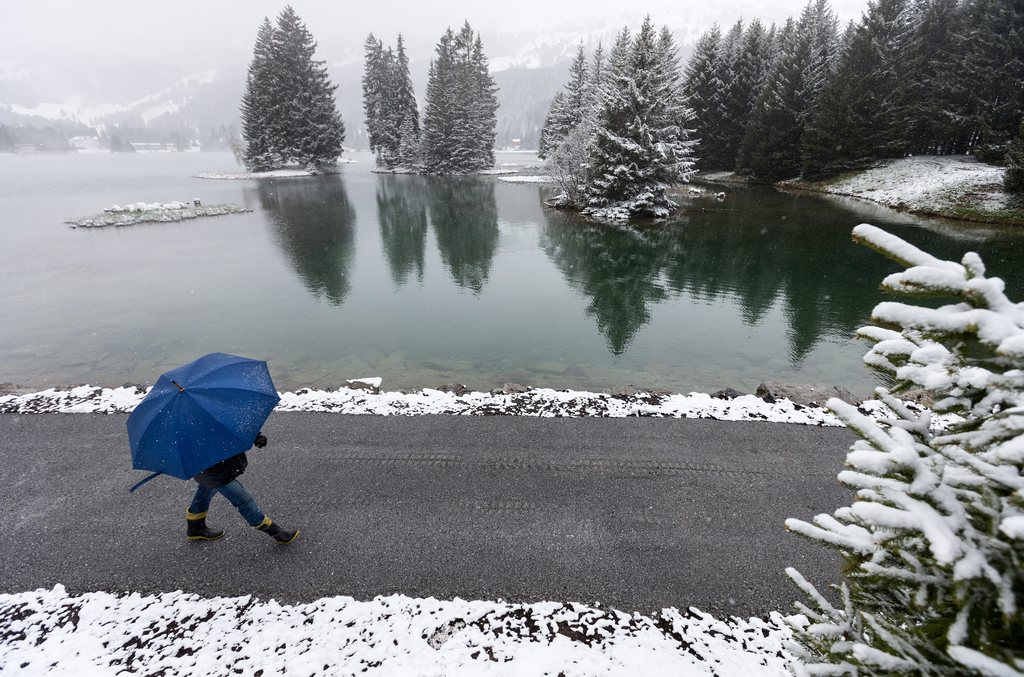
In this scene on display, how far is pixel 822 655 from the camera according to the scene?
247 centimetres

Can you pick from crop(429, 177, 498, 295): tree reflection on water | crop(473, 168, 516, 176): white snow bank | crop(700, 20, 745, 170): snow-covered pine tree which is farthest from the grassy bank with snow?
crop(473, 168, 516, 176): white snow bank

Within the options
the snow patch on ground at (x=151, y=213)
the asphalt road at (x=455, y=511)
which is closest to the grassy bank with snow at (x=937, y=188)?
the asphalt road at (x=455, y=511)

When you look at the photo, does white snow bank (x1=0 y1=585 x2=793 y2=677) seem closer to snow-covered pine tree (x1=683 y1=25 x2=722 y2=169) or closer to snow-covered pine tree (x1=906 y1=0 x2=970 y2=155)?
snow-covered pine tree (x1=906 y1=0 x2=970 y2=155)

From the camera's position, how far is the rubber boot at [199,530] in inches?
208

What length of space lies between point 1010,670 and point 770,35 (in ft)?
253

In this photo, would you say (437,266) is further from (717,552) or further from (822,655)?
(822,655)

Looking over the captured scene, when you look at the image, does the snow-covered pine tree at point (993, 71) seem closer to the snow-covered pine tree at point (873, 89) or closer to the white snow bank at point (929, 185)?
the white snow bank at point (929, 185)

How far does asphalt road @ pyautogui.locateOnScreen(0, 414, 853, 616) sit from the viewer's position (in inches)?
195

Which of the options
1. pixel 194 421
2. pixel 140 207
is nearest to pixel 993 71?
pixel 194 421

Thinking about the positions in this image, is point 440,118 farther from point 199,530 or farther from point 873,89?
point 199,530

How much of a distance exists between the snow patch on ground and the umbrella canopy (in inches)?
1407

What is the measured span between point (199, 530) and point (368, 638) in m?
2.60

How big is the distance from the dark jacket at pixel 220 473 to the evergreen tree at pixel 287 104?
233 ft

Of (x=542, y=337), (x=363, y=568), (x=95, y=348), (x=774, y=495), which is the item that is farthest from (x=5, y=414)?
(x=774, y=495)
